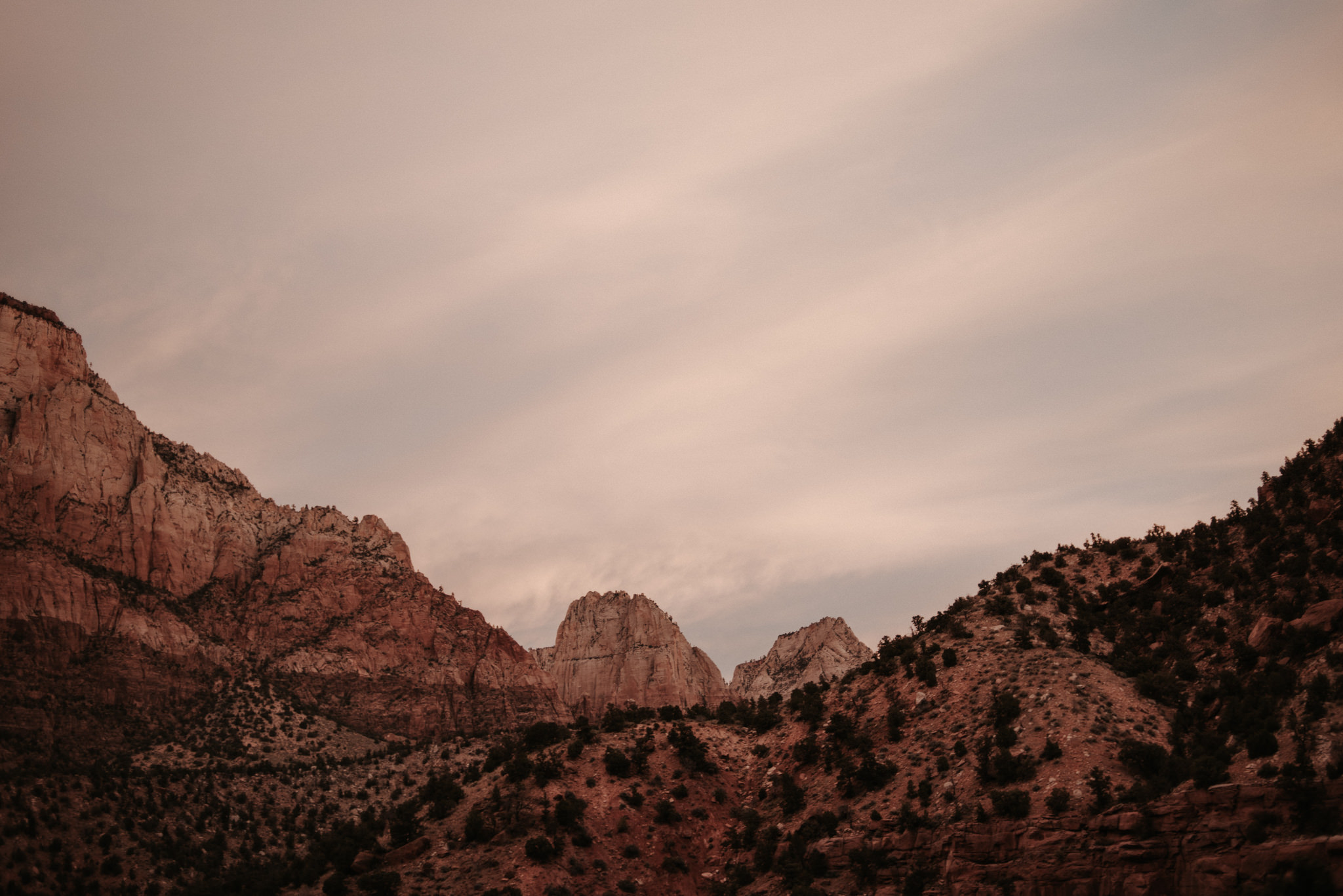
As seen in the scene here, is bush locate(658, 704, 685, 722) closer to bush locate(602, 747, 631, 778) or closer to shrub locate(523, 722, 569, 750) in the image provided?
A: shrub locate(523, 722, 569, 750)

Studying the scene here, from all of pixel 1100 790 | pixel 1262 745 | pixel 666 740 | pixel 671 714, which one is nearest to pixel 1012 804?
pixel 1100 790

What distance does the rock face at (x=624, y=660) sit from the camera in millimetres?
156125

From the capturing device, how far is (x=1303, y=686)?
34.5 m

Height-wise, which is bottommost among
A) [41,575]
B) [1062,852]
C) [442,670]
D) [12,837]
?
[1062,852]

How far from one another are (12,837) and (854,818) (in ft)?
164

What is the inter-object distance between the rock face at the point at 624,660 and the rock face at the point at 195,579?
3562cm

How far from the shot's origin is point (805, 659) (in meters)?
158

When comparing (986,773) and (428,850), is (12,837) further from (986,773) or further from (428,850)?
(986,773)

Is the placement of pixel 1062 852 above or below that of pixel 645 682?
below

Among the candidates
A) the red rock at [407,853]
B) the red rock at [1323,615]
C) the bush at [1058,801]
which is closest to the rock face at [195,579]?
the red rock at [407,853]

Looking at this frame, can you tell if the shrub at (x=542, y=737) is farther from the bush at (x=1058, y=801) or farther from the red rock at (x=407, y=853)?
the bush at (x=1058, y=801)

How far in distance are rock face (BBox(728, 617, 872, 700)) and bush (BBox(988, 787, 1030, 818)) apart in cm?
10735

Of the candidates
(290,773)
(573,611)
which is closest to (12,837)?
(290,773)

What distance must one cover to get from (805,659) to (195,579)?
321ft
